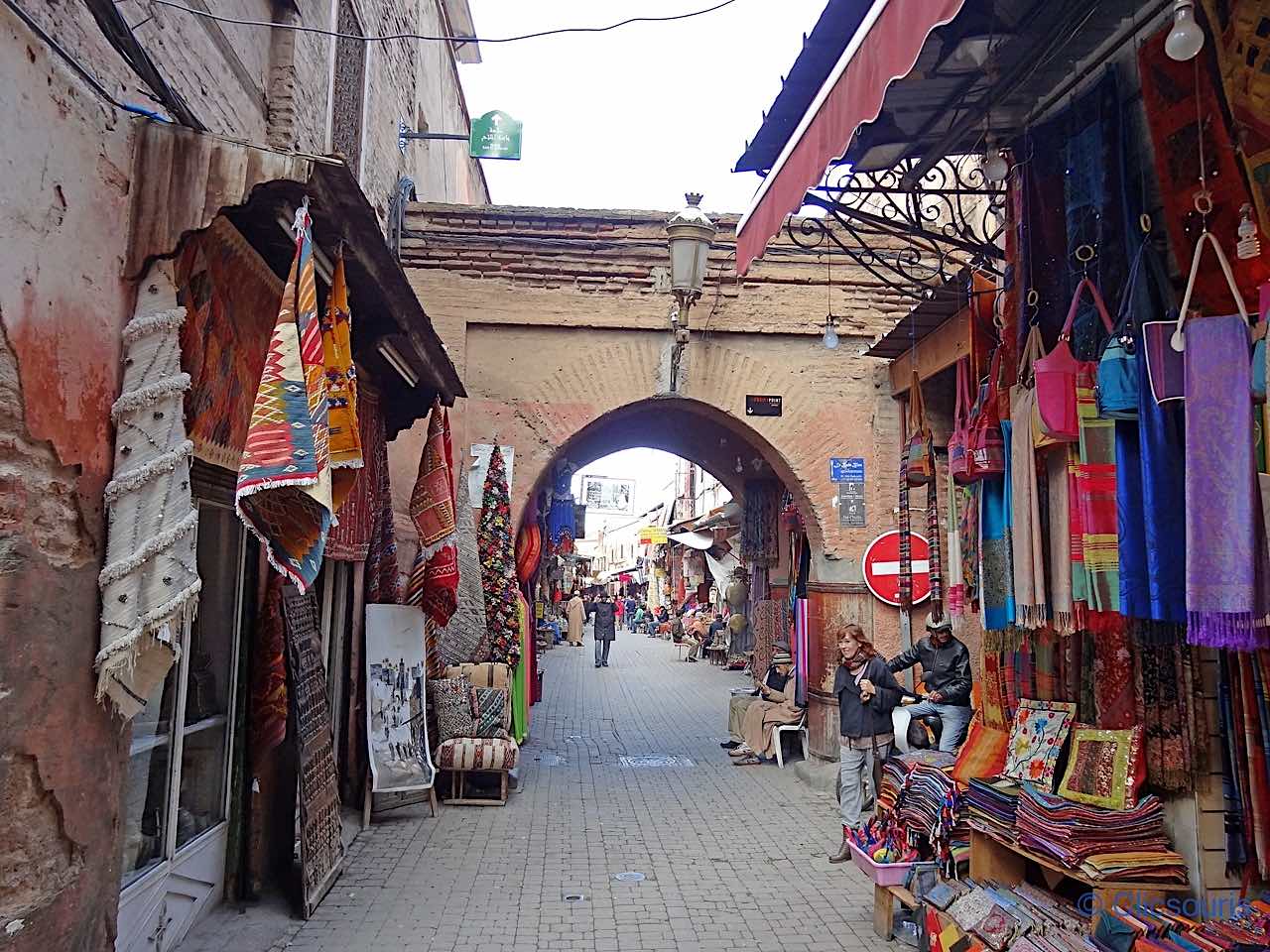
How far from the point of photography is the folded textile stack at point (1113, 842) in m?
3.31

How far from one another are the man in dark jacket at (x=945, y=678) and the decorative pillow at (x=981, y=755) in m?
1.87

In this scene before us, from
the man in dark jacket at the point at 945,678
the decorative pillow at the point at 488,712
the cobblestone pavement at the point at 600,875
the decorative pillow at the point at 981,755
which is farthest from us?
the decorative pillow at the point at 488,712

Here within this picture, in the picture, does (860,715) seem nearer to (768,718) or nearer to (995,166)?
(768,718)

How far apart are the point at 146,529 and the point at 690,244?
622 cm

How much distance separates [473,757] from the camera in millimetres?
7684

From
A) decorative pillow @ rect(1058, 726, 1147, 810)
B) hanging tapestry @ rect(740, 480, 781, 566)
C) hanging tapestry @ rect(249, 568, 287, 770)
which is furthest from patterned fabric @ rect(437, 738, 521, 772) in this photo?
hanging tapestry @ rect(740, 480, 781, 566)

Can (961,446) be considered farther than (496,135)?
No

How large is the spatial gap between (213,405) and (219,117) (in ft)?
5.54

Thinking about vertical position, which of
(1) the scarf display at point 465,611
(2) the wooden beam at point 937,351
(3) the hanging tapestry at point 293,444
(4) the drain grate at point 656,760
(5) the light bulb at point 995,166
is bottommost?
(4) the drain grate at point 656,760

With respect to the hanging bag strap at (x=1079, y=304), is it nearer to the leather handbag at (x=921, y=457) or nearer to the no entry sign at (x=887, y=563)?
the leather handbag at (x=921, y=457)

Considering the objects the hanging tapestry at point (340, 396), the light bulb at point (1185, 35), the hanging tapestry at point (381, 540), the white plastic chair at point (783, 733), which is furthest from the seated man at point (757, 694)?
the light bulb at point (1185, 35)

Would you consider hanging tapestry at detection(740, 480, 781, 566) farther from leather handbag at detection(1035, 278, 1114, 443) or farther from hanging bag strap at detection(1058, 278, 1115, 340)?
→ leather handbag at detection(1035, 278, 1114, 443)

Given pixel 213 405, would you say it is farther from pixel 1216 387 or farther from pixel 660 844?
pixel 660 844

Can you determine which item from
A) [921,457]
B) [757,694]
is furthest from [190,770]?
[757,694]
